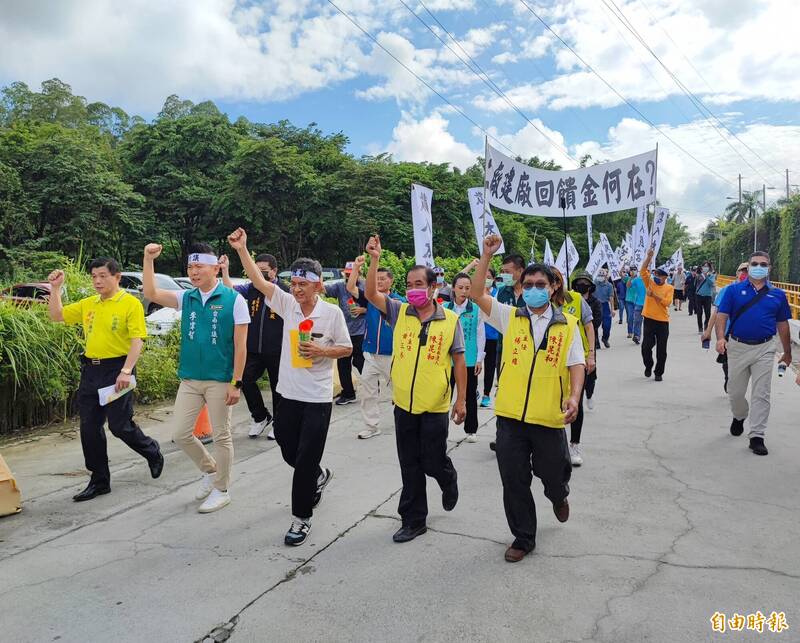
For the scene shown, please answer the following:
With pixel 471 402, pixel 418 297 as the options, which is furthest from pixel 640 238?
pixel 418 297

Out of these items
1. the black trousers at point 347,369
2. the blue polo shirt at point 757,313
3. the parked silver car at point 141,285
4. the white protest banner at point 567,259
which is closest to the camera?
the blue polo shirt at point 757,313

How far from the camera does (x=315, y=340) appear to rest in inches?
160

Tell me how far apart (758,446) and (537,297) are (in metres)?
3.47

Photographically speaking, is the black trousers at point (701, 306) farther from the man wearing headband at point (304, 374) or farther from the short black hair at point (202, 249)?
the short black hair at point (202, 249)

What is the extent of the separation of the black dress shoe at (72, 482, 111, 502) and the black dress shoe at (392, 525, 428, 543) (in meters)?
2.46

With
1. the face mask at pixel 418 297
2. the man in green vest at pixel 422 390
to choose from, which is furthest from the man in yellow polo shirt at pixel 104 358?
the face mask at pixel 418 297

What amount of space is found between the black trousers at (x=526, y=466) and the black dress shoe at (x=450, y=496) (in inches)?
19.2

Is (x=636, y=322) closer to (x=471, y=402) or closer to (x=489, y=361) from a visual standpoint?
(x=489, y=361)

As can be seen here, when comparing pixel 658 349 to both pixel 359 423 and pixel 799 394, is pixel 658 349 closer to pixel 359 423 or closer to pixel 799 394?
pixel 799 394

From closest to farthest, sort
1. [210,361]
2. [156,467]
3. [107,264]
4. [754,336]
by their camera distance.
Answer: [210,361] < [107,264] < [156,467] < [754,336]

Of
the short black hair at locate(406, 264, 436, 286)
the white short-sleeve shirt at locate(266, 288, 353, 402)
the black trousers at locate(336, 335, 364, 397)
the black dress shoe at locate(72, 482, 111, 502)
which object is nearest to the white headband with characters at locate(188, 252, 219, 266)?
the white short-sleeve shirt at locate(266, 288, 353, 402)

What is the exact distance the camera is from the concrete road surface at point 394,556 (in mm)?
2967

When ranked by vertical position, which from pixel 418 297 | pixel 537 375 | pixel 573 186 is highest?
pixel 573 186

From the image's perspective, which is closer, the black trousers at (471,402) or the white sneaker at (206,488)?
the white sneaker at (206,488)
